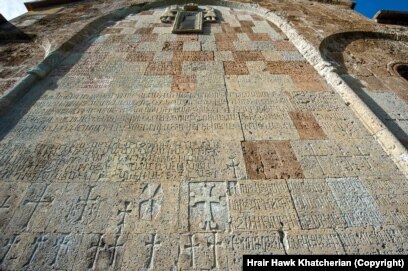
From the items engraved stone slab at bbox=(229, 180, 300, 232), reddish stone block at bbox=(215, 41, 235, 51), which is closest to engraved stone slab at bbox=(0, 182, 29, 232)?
engraved stone slab at bbox=(229, 180, 300, 232)

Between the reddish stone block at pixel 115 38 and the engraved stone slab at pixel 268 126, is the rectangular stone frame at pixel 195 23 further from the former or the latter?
the engraved stone slab at pixel 268 126

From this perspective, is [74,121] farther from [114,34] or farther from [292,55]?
[292,55]

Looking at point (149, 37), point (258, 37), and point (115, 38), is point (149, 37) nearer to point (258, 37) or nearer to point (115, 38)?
point (115, 38)

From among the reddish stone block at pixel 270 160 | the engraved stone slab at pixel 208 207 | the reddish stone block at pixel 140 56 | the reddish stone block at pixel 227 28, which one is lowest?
the engraved stone slab at pixel 208 207

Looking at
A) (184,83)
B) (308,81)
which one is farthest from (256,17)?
(184,83)

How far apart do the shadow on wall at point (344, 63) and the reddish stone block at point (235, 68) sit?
174 centimetres

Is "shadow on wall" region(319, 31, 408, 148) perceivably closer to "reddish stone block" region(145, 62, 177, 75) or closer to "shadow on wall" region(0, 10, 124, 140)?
"reddish stone block" region(145, 62, 177, 75)

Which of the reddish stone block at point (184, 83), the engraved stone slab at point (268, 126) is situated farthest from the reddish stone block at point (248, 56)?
the engraved stone slab at point (268, 126)

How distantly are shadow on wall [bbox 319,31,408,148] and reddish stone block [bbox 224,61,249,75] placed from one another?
5.72ft

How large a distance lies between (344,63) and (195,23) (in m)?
3.69

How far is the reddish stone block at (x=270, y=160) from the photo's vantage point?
8.68 ft

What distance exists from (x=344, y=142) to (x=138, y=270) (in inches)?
111

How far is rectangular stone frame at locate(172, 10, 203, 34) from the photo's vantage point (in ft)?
18.7

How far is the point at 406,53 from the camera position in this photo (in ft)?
17.6
